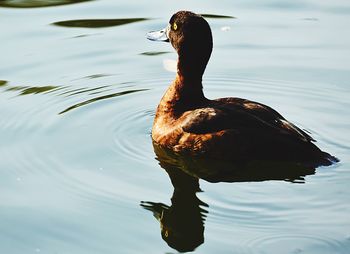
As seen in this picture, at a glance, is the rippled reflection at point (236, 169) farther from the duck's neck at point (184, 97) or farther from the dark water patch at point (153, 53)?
the dark water patch at point (153, 53)

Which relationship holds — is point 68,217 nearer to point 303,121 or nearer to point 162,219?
point 162,219

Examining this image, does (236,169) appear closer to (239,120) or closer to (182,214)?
(239,120)

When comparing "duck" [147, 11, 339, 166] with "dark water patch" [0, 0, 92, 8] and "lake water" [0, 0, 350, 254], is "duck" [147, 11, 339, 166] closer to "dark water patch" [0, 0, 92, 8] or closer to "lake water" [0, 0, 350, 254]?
"lake water" [0, 0, 350, 254]

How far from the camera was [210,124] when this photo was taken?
7566 mm

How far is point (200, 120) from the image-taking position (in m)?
7.62

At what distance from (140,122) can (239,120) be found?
4.54 feet

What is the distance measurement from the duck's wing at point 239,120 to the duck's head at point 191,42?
0.65 meters

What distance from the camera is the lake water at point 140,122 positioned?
20.2 feet

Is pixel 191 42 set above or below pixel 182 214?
above

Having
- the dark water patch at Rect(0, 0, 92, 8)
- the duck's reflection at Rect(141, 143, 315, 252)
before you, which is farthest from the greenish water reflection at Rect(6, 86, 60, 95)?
the dark water patch at Rect(0, 0, 92, 8)

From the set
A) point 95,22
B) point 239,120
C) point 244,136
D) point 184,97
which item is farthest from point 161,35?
point 95,22

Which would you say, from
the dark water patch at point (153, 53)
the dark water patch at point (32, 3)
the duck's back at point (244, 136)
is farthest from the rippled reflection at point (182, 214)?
the dark water patch at point (32, 3)

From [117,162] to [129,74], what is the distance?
7.97 ft

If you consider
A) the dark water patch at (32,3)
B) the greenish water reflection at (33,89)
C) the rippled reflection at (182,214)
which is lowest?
the rippled reflection at (182,214)
